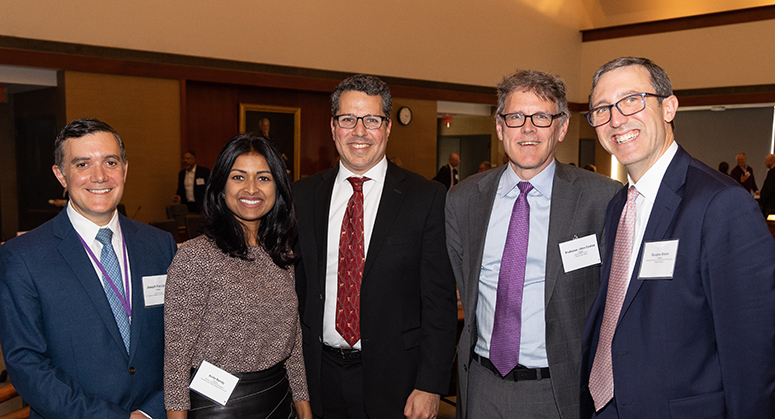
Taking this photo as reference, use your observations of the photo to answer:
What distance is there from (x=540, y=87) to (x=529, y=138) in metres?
0.21

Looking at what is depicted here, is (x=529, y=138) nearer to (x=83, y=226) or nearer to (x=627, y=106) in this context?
(x=627, y=106)

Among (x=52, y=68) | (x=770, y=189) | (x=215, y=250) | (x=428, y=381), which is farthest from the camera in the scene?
(x=770, y=189)

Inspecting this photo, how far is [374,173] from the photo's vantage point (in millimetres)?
2324

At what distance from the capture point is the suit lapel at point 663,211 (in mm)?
1603

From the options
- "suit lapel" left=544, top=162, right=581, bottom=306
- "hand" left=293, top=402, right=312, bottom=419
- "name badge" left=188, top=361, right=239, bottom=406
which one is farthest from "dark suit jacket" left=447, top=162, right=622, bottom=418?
"name badge" left=188, top=361, right=239, bottom=406

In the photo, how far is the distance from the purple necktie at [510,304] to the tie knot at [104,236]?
1415mm

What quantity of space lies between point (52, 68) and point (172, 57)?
166 centimetres

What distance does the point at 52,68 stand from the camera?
24.7 ft

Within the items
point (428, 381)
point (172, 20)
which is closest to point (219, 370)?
point (428, 381)

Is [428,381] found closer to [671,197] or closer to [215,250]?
[215,250]

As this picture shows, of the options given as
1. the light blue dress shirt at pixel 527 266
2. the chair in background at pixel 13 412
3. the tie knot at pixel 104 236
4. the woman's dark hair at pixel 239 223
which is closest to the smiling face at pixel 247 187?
the woman's dark hair at pixel 239 223

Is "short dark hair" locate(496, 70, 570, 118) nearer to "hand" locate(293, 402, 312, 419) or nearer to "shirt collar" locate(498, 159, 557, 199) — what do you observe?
"shirt collar" locate(498, 159, 557, 199)

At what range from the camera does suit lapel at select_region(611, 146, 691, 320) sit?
63.1 inches

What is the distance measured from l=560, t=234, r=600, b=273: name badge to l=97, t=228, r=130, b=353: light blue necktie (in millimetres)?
1558
